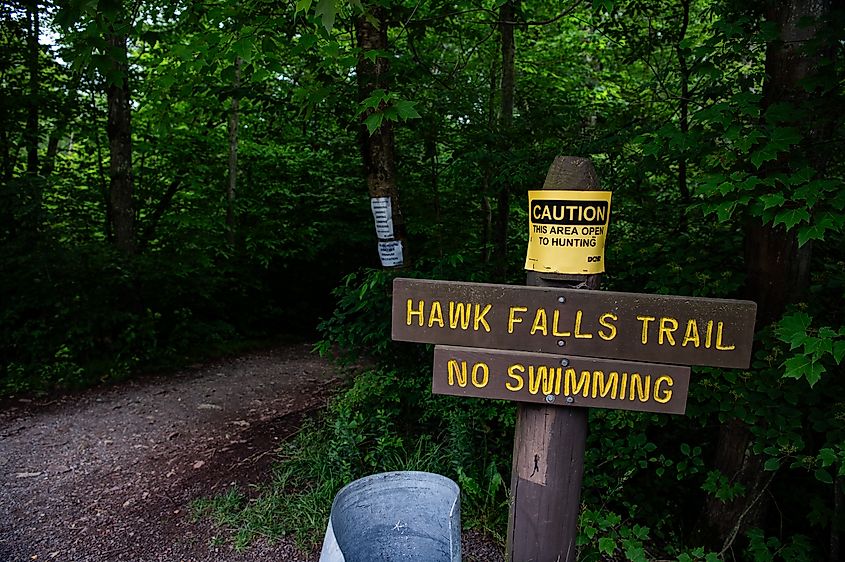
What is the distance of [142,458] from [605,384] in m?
4.09

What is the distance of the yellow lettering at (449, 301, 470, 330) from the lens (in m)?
1.94

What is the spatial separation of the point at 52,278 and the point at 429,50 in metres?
5.00

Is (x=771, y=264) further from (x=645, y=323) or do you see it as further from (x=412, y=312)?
(x=412, y=312)

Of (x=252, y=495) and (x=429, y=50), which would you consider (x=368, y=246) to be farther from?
(x=252, y=495)

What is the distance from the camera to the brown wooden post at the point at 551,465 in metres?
1.99

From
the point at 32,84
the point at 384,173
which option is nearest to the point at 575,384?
the point at 384,173

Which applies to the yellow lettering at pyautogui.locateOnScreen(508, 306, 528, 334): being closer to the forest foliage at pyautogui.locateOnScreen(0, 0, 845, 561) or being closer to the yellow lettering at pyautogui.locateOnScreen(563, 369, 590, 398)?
the yellow lettering at pyautogui.locateOnScreen(563, 369, 590, 398)

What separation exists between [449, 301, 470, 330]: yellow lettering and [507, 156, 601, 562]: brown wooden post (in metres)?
0.28

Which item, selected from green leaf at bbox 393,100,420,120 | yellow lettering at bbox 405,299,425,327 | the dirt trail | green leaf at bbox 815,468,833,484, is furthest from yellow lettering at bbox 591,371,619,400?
the dirt trail

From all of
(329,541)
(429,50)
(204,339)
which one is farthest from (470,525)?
(204,339)

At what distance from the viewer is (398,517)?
2426 mm

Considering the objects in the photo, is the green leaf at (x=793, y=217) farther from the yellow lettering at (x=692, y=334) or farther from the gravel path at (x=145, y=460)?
the gravel path at (x=145, y=460)

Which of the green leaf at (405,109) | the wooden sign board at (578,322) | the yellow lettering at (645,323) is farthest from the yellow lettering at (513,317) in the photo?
the green leaf at (405,109)

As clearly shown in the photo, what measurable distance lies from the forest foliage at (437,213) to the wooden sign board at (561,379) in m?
0.64
